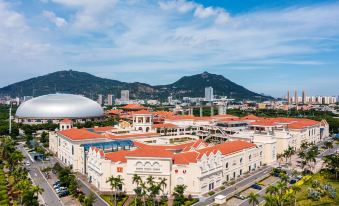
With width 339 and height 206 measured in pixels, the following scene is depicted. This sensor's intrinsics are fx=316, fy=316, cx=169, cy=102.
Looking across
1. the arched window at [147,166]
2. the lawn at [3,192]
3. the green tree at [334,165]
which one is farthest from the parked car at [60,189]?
the green tree at [334,165]

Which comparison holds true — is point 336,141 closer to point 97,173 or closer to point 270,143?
point 270,143

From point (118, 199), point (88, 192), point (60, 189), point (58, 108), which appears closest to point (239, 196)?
point (118, 199)

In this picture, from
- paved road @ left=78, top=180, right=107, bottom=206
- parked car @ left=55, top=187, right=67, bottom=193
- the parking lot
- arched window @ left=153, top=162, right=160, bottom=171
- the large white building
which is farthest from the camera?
parked car @ left=55, top=187, right=67, bottom=193

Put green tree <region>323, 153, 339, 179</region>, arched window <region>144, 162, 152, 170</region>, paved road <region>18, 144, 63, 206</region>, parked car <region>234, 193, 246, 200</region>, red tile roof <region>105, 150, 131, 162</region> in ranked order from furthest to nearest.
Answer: green tree <region>323, 153, 339, 179</region>
red tile roof <region>105, 150, 131, 162</region>
arched window <region>144, 162, 152, 170</region>
parked car <region>234, 193, 246, 200</region>
paved road <region>18, 144, 63, 206</region>

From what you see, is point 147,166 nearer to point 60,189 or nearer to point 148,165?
point 148,165

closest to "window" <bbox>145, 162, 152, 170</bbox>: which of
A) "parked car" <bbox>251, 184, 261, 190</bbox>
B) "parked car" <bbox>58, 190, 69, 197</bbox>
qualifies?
"parked car" <bbox>58, 190, 69, 197</bbox>

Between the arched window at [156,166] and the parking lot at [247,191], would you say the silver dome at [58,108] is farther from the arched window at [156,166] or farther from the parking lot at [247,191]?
the parking lot at [247,191]

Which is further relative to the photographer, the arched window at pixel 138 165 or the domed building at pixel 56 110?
the domed building at pixel 56 110

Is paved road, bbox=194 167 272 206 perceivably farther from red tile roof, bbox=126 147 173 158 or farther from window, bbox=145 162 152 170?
window, bbox=145 162 152 170

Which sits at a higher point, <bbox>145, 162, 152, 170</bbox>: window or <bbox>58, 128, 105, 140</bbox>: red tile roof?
<bbox>58, 128, 105, 140</bbox>: red tile roof
